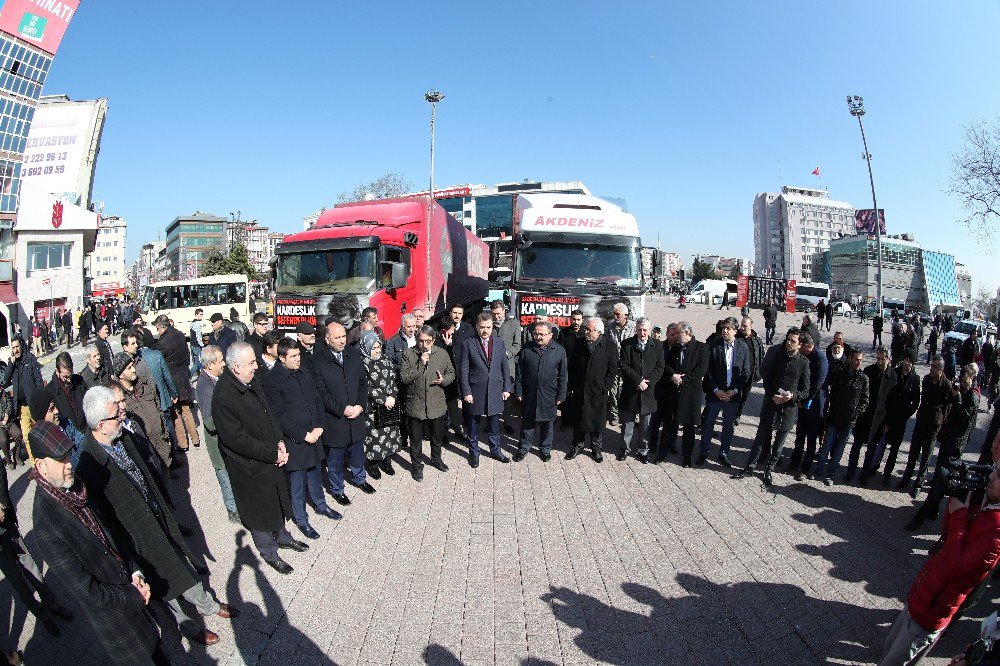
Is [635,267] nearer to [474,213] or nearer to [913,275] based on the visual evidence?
[474,213]

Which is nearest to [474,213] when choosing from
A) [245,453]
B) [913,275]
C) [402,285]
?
[913,275]

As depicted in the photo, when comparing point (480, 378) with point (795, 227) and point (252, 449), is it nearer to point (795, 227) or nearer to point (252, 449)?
point (252, 449)

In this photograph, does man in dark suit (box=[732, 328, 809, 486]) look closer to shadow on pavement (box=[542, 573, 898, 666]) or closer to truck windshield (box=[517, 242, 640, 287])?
shadow on pavement (box=[542, 573, 898, 666])

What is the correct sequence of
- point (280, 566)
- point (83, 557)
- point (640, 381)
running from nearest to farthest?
point (83, 557), point (280, 566), point (640, 381)

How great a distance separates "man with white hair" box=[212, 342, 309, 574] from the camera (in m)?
4.14

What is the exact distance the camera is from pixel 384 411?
21.5 feet

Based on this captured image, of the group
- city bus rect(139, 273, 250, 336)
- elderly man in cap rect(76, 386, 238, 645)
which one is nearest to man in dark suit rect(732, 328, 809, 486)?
elderly man in cap rect(76, 386, 238, 645)

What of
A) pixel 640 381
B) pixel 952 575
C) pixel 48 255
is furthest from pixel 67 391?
pixel 48 255

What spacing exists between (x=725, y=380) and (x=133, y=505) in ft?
20.8

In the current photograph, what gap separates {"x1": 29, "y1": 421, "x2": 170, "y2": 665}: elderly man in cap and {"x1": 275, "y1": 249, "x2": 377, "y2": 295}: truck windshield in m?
7.96

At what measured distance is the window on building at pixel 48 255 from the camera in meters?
34.5

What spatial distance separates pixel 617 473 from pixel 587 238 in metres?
5.07

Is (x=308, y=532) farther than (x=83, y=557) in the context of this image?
Yes

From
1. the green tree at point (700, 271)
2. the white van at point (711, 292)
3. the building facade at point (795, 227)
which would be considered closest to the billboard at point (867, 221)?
the building facade at point (795, 227)
